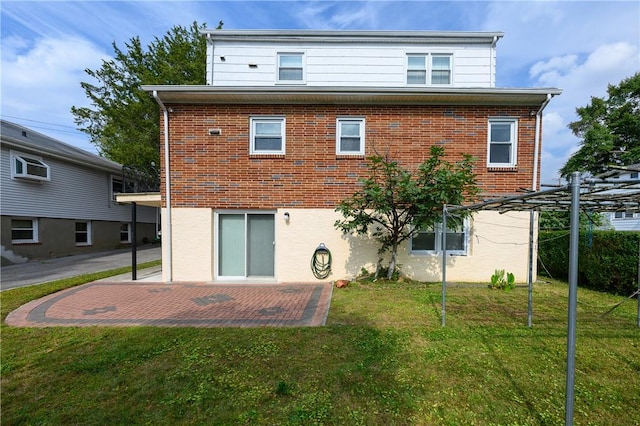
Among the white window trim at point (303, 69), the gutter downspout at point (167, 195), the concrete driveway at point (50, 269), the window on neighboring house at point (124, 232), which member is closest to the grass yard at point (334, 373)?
the gutter downspout at point (167, 195)

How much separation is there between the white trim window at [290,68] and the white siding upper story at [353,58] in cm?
4

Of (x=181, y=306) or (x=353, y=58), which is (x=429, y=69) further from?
(x=181, y=306)

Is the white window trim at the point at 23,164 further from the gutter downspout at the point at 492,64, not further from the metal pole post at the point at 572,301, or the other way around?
the gutter downspout at the point at 492,64

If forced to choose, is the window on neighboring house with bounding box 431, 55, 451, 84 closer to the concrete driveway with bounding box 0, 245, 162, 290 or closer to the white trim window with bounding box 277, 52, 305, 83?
the white trim window with bounding box 277, 52, 305, 83

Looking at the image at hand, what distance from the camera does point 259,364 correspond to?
3713 millimetres

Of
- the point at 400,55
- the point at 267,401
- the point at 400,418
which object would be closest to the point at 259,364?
the point at 267,401

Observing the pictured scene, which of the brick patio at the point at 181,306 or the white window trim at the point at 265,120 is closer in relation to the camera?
the brick patio at the point at 181,306

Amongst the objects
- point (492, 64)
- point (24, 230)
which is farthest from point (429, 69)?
point (24, 230)

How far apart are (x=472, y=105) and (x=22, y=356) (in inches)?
442

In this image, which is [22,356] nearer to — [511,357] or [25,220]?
[511,357]

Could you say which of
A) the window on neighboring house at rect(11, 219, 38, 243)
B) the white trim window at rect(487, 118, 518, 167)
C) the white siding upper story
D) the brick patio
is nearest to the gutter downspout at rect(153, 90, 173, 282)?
the brick patio

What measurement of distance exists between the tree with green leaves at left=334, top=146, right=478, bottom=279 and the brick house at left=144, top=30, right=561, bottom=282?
1.82 feet

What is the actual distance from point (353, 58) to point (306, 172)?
5203 millimetres

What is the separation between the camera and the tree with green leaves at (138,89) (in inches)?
789
